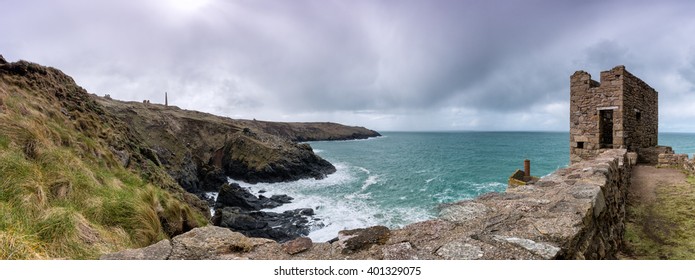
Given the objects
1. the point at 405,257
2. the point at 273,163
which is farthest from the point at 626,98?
the point at 273,163

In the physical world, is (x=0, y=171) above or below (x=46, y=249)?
above

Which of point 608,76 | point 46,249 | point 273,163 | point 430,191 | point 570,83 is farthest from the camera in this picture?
point 273,163

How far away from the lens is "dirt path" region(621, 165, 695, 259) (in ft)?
14.5

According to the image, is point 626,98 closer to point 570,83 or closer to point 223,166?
point 570,83

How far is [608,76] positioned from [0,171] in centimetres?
1623

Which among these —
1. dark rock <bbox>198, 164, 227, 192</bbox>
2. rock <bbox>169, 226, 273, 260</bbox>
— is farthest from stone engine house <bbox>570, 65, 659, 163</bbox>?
dark rock <bbox>198, 164, 227, 192</bbox>

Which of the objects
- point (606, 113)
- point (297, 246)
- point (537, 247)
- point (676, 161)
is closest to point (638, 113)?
point (606, 113)

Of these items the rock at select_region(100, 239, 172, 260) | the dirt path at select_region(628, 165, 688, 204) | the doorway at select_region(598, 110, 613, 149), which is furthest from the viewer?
the doorway at select_region(598, 110, 613, 149)

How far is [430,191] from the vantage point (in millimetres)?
26094

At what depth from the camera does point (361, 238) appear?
2768 millimetres

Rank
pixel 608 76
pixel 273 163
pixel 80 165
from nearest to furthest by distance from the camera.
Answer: pixel 80 165, pixel 608 76, pixel 273 163

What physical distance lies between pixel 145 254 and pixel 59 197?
3.02 meters

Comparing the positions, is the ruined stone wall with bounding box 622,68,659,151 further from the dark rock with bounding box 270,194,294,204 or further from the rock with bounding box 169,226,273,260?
the dark rock with bounding box 270,194,294,204

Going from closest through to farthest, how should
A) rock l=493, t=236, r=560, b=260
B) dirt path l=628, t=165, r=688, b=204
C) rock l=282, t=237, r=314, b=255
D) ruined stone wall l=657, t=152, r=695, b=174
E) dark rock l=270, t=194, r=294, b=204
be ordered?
rock l=493, t=236, r=560, b=260 < rock l=282, t=237, r=314, b=255 < dirt path l=628, t=165, r=688, b=204 < ruined stone wall l=657, t=152, r=695, b=174 < dark rock l=270, t=194, r=294, b=204
